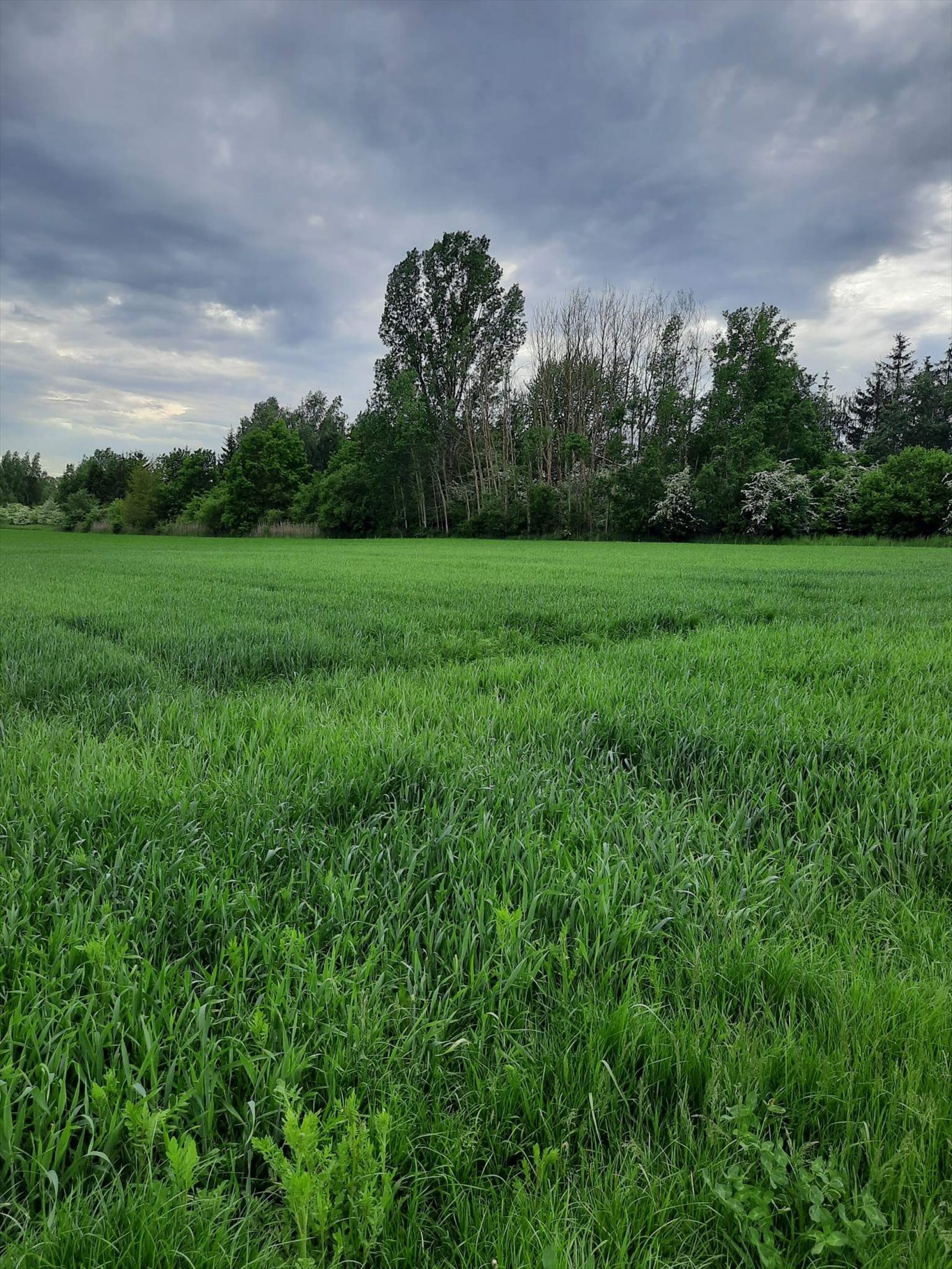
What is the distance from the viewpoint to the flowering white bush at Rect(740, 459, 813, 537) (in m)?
30.1

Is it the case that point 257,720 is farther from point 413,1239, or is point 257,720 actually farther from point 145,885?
point 413,1239

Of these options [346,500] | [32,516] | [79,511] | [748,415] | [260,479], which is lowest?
[346,500]

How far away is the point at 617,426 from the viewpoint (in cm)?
3988

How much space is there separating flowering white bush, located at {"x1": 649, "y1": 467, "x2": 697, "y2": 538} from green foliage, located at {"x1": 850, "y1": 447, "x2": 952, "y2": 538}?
7.78 metres

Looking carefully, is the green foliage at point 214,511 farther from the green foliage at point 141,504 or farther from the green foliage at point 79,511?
the green foliage at point 79,511

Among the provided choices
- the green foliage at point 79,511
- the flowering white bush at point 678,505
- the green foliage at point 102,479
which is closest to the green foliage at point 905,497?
the flowering white bush at point 678,505

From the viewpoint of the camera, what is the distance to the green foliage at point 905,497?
2803 cm

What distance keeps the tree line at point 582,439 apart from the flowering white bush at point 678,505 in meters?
0.10

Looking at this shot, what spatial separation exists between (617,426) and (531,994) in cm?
4236

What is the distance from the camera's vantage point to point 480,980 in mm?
1247

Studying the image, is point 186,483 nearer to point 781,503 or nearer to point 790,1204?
point 781,503

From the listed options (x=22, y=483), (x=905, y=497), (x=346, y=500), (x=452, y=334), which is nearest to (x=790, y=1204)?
(x=905, y=497)

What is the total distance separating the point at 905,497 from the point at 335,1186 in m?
35.2

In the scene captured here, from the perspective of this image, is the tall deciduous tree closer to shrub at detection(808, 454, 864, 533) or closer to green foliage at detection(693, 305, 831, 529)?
green foliage at detection(693, 305, 831, 529)
